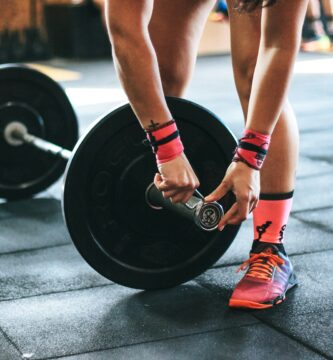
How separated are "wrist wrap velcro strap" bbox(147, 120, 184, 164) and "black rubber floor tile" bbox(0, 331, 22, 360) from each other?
435mm

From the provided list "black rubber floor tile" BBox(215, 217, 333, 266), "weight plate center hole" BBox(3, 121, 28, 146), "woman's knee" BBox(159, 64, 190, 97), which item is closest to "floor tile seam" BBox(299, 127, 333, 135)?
"black rubber floor tile" BBox(215, 217, 333, 266)

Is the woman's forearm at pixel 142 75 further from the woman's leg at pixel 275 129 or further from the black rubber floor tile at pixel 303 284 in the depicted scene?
the black rubber floor tile at pixel 303 284

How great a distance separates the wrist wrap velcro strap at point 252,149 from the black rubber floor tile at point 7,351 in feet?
1.73

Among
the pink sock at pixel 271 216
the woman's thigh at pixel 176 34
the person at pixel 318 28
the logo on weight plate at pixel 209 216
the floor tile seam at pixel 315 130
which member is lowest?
Result: the person at pixel 318 28

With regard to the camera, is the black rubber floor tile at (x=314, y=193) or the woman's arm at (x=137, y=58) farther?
the black rubber floor tile at (x=314, y=193)

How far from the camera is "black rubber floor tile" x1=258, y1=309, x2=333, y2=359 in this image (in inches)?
53.5

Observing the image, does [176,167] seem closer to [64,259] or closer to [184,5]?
[184,5]

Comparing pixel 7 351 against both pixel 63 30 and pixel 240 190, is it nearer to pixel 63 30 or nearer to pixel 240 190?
pixel 240 190

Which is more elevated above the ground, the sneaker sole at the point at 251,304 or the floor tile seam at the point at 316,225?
the sneaker sole at the point at 251,304

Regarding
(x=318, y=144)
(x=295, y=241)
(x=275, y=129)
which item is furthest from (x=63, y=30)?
(x=275, y=129)

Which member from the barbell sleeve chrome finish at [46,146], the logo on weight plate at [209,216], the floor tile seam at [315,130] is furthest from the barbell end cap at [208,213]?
the floor tile seam at [315,130]

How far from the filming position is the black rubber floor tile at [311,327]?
4.46 feet

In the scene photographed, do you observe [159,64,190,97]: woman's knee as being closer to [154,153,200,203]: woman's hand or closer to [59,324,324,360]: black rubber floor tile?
[154,153,200,203]: woman's hand

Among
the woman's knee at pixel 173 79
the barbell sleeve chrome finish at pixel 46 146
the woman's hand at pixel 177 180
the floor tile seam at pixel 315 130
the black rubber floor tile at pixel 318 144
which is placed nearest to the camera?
the woman's hand at pixel 177 180
